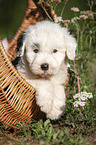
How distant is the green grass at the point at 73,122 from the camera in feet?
7.40

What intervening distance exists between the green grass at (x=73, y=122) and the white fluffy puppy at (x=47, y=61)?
0.25 metres

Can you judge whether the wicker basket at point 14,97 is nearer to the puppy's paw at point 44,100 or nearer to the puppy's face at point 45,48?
the puppy's paw at point 44,100

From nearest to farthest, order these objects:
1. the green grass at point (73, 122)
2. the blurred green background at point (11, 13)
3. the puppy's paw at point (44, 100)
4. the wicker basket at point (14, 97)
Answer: the green grass at point (73, 122) → the wicker basket at point (14, 97) → the puppy's paw at point (44, 100) → the blurred green background at point (11, 13)

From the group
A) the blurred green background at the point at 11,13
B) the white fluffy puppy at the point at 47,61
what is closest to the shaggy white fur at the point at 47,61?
the white fluffy puppy at the point at 47,61

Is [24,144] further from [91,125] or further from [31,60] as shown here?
[31,60]

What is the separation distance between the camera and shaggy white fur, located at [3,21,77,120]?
2787 millimetres

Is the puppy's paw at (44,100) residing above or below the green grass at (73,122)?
above

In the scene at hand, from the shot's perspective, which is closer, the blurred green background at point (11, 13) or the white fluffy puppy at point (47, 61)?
the white fluffy puppy at point (47, 61)

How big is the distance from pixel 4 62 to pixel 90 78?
240cm

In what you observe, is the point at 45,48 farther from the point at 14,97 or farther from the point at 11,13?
the point at 11,13

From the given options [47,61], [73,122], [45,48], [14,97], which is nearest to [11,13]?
[45,48]

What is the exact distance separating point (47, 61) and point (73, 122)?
1.01 metres

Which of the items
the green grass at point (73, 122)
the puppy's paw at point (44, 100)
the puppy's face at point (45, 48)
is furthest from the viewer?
the puppy's face at point (45, 48)

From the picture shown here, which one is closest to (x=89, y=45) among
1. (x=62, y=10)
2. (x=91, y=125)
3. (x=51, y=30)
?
(x=62, y=10)
